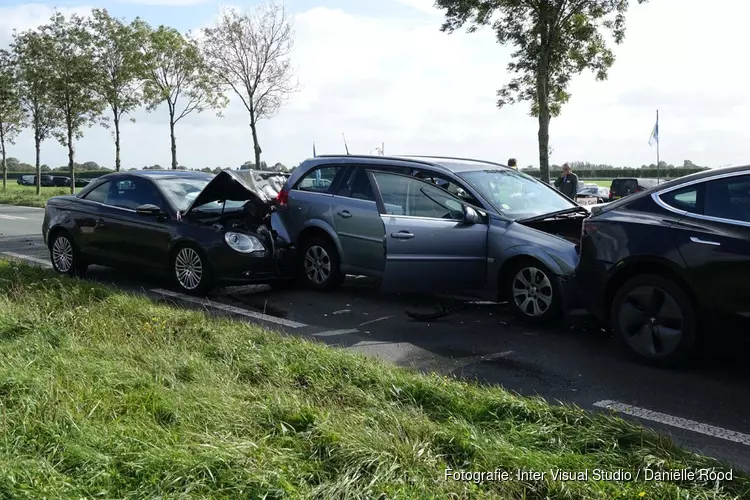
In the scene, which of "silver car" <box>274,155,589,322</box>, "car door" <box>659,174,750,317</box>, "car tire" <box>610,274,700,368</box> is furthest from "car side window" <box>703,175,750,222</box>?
"silver car" <box>274,155,589,322</box>

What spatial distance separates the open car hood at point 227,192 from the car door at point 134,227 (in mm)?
511

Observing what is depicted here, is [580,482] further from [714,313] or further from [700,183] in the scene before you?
[700,183]

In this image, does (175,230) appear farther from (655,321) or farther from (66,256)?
(655,321)

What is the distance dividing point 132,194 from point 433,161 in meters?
4.15

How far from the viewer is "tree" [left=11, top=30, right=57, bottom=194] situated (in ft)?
101

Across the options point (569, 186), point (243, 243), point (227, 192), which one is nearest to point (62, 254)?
point (227, 192)

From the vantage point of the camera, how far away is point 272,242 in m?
9.06

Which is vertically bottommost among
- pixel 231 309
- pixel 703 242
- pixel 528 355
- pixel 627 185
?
pixel 528 355

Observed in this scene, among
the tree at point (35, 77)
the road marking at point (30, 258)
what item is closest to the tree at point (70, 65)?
the tree at point (35, 77)

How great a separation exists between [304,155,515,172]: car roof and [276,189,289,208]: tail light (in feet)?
1.78

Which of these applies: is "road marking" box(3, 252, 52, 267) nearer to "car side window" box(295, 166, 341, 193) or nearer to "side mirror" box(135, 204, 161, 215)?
"side mirror" box(135, 204, 161, 215)

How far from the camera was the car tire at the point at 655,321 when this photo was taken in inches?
218

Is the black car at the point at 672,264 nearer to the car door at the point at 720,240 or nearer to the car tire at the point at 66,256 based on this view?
Result: the car door at the point at 720,240

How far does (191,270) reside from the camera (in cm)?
894
